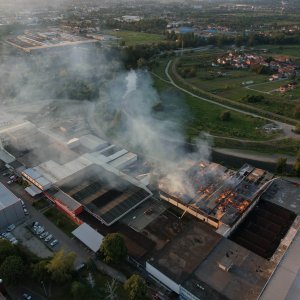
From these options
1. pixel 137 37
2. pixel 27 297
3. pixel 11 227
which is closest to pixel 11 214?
pixel 11 227

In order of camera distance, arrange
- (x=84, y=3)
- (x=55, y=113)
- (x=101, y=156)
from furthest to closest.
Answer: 1. (x=84, y=3)
2. (x=55, y=113)
3. (x=101, y=156)

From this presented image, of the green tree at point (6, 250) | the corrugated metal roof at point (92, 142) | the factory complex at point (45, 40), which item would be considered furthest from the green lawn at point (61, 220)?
the factory complex at point (45, 40)

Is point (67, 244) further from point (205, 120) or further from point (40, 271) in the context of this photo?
point (205, 120)

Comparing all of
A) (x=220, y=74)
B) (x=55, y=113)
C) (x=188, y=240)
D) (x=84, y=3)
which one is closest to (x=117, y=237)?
(x=188, y=240)

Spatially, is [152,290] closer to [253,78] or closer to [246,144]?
[246,144]

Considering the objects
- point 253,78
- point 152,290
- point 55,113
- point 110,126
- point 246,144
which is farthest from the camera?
point 253,78

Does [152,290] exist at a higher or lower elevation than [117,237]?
lower

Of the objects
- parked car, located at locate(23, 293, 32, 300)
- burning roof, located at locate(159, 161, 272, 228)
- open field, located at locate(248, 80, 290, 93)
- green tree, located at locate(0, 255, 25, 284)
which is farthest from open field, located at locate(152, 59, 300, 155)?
parked car, located at locate(23, 293, 32, 300)
